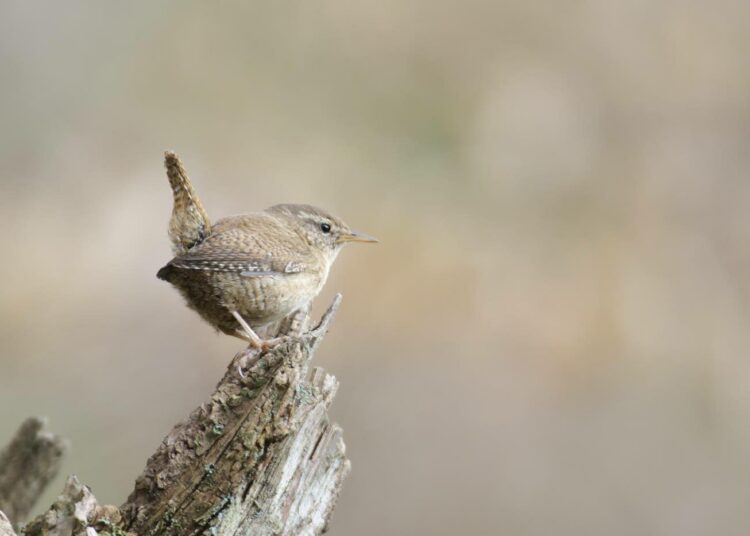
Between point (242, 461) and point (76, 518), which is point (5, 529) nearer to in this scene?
point (76, 518)

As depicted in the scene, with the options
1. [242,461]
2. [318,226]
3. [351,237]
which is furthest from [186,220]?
[242,461]

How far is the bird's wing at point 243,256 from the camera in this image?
4055 mm

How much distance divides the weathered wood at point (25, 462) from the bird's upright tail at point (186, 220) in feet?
3.14

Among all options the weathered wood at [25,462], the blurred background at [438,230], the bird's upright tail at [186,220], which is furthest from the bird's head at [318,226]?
the blurred background at [438,230]

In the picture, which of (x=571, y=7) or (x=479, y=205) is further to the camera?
(x=571, y=7)

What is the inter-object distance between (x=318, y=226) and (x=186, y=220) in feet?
2.56

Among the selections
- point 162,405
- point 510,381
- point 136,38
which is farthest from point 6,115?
point 510,381

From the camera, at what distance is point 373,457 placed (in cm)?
717

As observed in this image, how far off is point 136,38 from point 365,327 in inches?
139

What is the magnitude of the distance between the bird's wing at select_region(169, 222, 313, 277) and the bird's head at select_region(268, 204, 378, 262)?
29cm

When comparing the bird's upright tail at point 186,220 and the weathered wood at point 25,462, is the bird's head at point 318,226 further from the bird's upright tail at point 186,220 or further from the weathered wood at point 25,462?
the weathered wood at point 25,462

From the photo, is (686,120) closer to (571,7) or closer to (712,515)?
(571,7)

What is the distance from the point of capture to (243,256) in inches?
166

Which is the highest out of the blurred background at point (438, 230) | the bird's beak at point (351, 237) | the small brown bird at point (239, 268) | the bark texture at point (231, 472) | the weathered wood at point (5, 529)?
the blurred background at point (438, 230)
